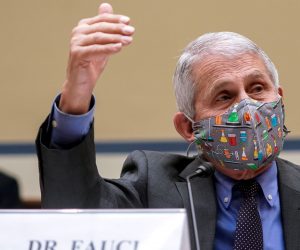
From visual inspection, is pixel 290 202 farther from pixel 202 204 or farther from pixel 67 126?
pixel 67 126

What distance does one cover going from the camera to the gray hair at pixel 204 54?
2.05m

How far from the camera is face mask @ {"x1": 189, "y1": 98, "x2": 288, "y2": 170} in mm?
1921

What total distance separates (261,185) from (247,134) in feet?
0.50

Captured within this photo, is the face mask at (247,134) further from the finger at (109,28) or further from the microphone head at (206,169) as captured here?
the finger at (109,28)

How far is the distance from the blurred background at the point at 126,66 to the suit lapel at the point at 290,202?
4.66ft

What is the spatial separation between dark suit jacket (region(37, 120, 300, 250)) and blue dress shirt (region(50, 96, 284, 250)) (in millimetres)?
21

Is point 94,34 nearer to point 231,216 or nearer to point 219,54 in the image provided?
point 219,54

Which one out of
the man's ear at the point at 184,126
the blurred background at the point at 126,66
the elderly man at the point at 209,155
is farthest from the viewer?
the blurred background at the point at 126,66

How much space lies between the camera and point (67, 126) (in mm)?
1731

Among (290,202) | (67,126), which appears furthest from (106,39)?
(290,202)

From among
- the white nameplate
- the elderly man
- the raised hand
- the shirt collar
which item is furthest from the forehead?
the white nameplate

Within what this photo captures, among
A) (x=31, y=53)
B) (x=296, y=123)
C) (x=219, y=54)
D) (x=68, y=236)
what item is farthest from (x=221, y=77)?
(x=31, y=53)

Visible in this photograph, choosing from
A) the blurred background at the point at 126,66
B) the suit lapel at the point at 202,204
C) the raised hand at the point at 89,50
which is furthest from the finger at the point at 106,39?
the blurred background at the point at 126,66

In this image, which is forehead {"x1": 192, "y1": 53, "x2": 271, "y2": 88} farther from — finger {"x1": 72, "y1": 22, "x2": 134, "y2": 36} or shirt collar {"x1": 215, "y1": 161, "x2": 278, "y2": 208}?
finger {"x1": 72, "y1": 22, "x2": 134, "y2": 36}
